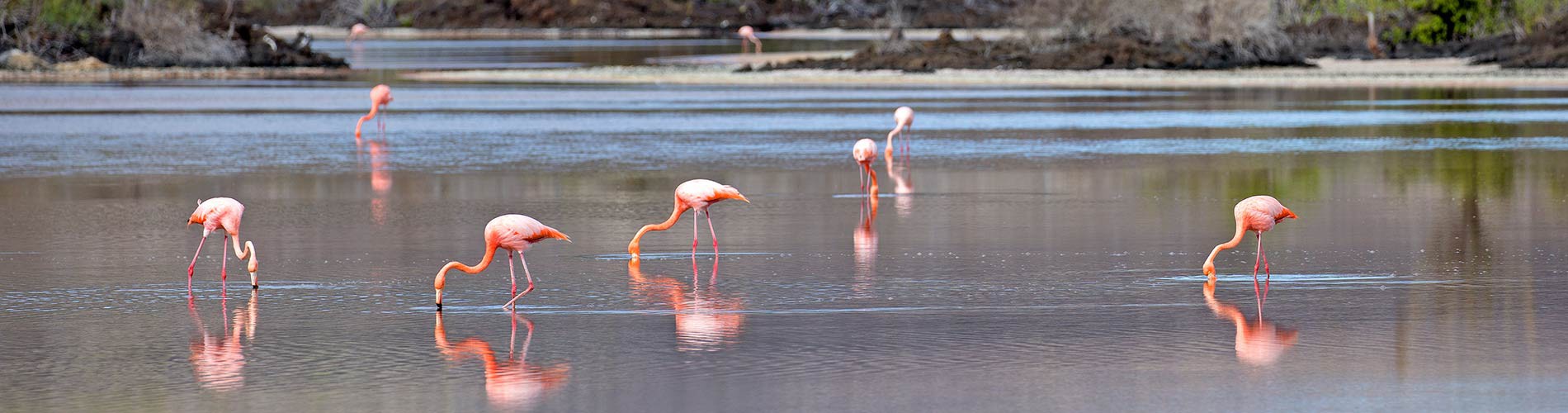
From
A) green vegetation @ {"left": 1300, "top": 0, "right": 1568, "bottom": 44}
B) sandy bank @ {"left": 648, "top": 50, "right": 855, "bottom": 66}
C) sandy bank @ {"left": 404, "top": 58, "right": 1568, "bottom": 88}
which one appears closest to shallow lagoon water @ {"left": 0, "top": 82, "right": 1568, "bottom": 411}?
sandy bank @ {"left": 404, "top": 58, "right": 1568, "bottom": 88}

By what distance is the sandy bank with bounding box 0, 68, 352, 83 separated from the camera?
146ft

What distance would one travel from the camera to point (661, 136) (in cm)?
2328

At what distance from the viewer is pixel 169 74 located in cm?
4819

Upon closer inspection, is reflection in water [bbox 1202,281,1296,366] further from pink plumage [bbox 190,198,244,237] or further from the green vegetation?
the green vegetation

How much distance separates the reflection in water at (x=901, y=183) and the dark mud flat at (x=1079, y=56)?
25.0 metres

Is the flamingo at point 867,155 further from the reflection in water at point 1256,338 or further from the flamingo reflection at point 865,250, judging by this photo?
the reflection in water at point 1256,338

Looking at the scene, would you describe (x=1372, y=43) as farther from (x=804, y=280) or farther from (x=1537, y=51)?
(x=804, y=280)

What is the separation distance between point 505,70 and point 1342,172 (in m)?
31.4

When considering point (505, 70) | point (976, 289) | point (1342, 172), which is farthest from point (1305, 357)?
point (505, 70)

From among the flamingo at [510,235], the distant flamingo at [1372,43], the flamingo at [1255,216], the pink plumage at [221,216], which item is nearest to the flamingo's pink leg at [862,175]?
the flamingo at [1255,216]

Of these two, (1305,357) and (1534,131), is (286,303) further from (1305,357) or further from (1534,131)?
(1534,131)

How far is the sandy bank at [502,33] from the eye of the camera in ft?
294

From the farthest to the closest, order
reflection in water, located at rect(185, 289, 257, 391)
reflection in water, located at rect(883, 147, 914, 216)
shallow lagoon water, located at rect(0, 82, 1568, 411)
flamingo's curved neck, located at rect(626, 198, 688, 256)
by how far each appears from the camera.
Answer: reflection in water, located at rect(883, 147, 914, 216) < flamingo's curved neck, located at rect(626, 198, 688, 256) < reflection in water, located at rect(185, 289, 257, 391) < shallow lagoon water, located at rect(0, 82, 1568, 411)

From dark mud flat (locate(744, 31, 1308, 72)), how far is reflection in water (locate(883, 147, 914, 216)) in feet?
82.1
